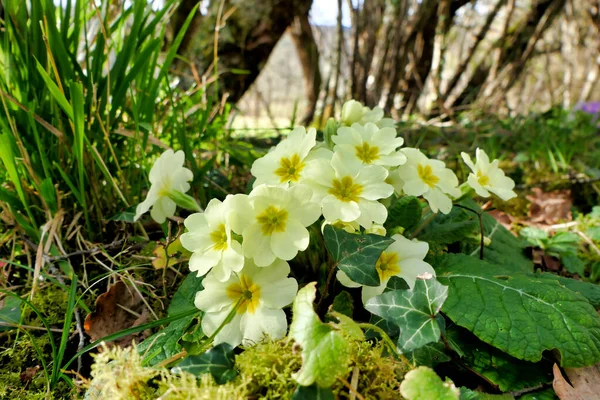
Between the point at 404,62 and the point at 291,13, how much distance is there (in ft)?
4.06

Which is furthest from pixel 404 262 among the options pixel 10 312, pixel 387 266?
pixel 10 312

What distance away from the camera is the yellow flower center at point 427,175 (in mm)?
1210

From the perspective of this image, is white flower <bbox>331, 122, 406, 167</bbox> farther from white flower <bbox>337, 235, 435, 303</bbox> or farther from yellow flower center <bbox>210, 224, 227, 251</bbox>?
yellow flower center <bbox>210, 224, 227, 251</bbox>

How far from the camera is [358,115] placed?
1.41 metres

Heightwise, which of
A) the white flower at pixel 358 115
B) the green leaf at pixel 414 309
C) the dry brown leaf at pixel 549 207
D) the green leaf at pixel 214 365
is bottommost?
the dry brown leaf at pixel 549 207

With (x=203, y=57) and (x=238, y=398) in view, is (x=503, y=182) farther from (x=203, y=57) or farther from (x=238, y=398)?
(x=203, y=57)

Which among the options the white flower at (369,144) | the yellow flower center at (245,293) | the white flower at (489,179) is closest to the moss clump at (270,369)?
the yellow flower center at (245,293)

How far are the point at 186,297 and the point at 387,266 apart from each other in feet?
1.71

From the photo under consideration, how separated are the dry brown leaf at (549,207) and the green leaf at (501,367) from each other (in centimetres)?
142

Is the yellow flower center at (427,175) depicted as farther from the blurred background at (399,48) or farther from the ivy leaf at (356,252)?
the blurred background at (399,48)

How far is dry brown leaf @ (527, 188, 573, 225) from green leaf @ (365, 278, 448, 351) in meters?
1.62

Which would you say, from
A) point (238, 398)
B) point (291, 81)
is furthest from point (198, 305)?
point (291, 81)

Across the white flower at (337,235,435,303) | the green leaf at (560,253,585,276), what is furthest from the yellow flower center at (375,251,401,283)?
the green leaf at (560,253,585,276)

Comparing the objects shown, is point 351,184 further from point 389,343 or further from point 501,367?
point 501,367
